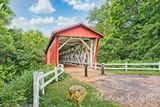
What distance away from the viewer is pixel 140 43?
79.9 feet

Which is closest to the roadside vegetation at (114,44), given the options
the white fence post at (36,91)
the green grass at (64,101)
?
the green grass at (64,101)

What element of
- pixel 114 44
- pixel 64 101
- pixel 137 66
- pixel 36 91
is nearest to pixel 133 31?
pixel 114 44

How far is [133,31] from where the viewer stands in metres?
28.2

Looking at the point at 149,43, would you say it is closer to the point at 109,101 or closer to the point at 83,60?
the point at 83,60

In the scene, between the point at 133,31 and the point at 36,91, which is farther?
the point at 133,31

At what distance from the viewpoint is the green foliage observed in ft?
74.9

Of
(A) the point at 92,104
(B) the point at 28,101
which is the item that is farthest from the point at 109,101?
(B) the point at 28,101

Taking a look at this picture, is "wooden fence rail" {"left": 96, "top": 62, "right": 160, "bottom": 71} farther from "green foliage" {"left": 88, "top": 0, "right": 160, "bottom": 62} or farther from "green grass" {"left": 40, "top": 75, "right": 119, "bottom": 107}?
"green grass" {"left": 40, "top": 75, "right": 119, "bottom": 107}

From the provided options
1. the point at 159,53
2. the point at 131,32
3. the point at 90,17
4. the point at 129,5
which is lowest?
the point at 159,53

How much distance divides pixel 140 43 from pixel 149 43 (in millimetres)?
1612

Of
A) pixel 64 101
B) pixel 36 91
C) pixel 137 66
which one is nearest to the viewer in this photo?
pixel 36 91

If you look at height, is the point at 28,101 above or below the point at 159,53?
below

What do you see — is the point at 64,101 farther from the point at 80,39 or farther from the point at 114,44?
the point at 114,44

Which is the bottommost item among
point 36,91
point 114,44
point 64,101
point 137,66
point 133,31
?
point 64,101
